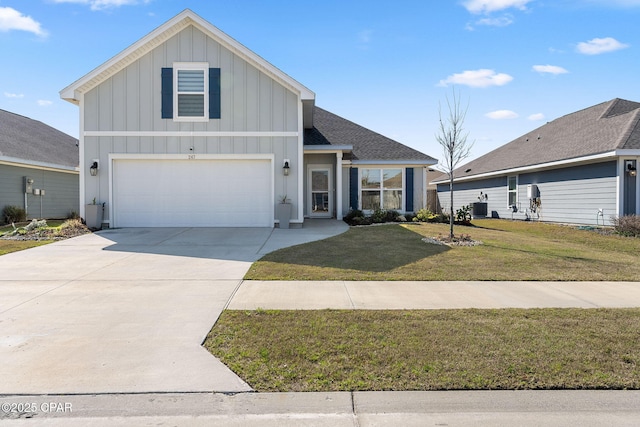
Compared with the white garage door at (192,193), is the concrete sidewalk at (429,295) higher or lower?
lower

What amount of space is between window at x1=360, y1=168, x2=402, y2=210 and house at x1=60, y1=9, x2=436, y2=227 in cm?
530

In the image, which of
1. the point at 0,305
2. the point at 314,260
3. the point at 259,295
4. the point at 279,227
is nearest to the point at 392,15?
the point at 279,227

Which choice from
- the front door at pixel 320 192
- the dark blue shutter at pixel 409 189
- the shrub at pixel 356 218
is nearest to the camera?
the shrub at pixel 356 218

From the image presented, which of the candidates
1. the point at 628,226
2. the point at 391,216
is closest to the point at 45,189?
the point at 391,216

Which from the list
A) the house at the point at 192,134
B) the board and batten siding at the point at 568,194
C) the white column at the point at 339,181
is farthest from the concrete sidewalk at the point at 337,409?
the board and batten siding at the point at 568,194

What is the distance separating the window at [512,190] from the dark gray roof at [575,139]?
2.60 feet

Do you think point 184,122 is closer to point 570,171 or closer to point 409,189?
point 409,189

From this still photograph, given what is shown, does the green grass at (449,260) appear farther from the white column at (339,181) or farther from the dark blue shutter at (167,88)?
the dark blue shutter at (167,88)

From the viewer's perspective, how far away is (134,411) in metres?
2.98

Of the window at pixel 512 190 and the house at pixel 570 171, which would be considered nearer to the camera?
the house at pixel 570 171

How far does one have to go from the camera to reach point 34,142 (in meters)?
20.0

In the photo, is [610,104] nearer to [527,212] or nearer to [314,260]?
[527,212]

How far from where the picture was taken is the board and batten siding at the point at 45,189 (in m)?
17.0

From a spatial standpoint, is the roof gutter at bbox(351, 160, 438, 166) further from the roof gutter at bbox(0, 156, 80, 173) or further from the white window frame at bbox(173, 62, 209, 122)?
the roof gutter at bbox(0, 156, 80, 173)
